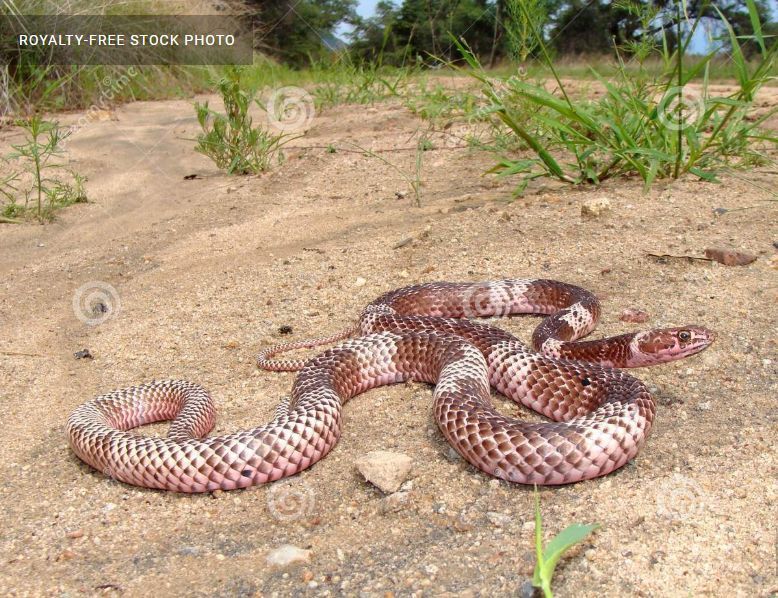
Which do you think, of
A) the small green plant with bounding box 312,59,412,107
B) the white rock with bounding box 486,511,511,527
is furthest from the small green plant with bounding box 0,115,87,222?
the white rock with bounding box 486,511,511,527

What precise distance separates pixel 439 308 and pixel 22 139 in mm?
7280

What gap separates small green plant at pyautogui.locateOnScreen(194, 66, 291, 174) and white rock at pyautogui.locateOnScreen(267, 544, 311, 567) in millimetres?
5217

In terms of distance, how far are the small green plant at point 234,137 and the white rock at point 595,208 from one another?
10.3ft

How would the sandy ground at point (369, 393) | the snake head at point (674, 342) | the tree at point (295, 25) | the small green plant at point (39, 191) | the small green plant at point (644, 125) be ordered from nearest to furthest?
the sandy ground at point (369, 393) < the snake head at point (674, 342) < the small green plant at point (644, 125) < the small green plant at point (39, 191) < the tree at point (295, 25)

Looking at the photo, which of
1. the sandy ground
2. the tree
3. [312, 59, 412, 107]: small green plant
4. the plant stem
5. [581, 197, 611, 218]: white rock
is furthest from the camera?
the tree

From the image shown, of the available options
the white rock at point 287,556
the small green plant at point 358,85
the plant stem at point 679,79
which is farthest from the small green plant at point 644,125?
the small green plant at point 358,85

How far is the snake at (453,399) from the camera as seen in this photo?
9.33ft

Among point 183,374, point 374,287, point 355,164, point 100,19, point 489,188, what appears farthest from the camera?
point 100,19

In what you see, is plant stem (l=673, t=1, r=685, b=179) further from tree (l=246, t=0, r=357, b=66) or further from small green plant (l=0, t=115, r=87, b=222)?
tree (l=246, t=0, r=357, b=66)

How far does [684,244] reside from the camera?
4957 mm

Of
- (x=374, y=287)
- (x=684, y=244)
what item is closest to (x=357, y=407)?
(x=374, y=287)

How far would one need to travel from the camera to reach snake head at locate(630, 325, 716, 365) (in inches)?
143

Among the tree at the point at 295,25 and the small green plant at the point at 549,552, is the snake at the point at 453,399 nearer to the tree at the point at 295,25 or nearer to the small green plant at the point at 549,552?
the small green plant at the point at 549,552

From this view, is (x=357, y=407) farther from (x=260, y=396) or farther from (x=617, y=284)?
(x=617, y=284)
